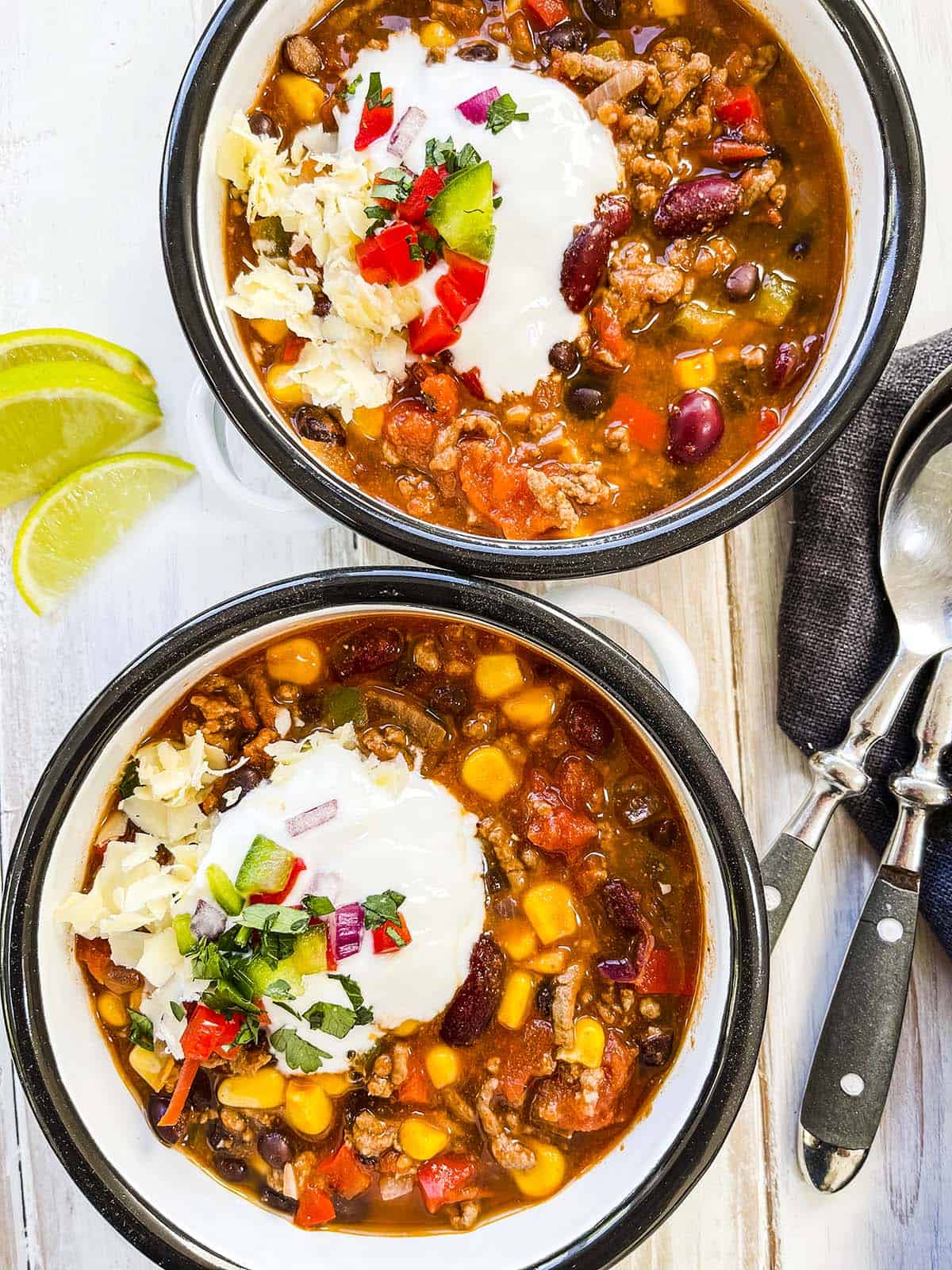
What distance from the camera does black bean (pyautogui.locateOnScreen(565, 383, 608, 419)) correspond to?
2.30 metres

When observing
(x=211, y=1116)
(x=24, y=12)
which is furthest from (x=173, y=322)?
(x=211, y=1116)

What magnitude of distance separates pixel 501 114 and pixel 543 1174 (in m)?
2.23

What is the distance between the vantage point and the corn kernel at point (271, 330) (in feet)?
7.65

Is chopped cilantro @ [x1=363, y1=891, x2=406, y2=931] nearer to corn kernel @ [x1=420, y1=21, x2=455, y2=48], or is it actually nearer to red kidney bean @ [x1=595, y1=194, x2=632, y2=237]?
red kidney bean @ [x1=595, y1=194, x2=632, y2=237]

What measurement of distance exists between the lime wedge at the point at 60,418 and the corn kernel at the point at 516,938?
1455mm

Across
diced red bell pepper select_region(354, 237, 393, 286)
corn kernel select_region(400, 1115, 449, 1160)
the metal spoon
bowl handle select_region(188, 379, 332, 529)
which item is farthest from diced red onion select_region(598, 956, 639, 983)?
diced red bell pepper select_region(354, 237, 393, 286)

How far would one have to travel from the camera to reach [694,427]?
226 cm

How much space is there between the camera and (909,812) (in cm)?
250

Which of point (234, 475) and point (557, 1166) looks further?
point (234, 475)

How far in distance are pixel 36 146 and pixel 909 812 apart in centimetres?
263

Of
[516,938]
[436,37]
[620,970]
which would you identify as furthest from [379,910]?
[436,37]

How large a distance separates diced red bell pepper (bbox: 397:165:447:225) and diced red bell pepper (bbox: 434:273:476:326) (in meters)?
0.12

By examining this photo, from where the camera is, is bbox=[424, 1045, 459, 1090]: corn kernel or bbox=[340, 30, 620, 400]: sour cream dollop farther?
bbox=[424, 1045, 459, 1090]: corn kernel

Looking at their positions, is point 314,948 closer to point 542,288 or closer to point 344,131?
point 542,288
